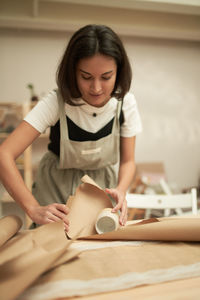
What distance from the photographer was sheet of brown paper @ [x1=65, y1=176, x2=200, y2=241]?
0.71m

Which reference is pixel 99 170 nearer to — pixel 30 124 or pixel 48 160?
pixel 48 160

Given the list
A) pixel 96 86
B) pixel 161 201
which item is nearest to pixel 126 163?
pixel 161 201

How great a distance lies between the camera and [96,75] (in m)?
0.90

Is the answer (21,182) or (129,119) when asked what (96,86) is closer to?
(129,119)

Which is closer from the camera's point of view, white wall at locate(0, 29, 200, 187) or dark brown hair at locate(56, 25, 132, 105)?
dark brown hair at locate(56, 25, 132, 105)

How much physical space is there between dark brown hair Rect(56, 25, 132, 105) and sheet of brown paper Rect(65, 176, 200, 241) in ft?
1.26

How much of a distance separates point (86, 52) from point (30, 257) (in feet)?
2.22

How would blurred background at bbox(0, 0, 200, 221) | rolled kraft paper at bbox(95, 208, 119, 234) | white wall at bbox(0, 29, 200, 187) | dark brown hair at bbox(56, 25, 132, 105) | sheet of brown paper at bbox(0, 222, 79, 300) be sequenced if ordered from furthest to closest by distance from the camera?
white wall at bbox(0, 29, 200, 187) < blurred background at bbox(0, 0, 200, 221) < dark brown hair at bbox(56, 25, 132, 105) < rolled kraft paper at bbox(95, 208, 119, 234) < sheet of brown paper at bbox(0, 222, 79, 300)

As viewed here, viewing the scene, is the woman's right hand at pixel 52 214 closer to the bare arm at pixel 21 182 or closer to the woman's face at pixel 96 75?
the bare arm at pixel 21 182

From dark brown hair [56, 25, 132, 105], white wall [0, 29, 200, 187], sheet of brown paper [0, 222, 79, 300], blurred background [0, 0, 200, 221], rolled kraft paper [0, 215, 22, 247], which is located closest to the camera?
sheet of brown paper [0, 222, 79, 300]

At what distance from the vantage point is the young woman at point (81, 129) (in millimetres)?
891

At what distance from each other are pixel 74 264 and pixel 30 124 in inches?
22.2

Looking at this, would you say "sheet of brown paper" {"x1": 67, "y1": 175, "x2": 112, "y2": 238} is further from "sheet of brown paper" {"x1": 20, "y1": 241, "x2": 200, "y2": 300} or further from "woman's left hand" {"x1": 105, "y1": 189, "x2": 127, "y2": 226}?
"sheet of brown paper" {"x1": 20, "y1": 241, "x2": 200, "y2": 300}

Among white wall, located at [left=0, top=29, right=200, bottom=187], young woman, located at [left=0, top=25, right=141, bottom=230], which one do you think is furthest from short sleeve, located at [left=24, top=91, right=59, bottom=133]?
white wall, located at [left=0, top=29, right=200, bottom=187]
